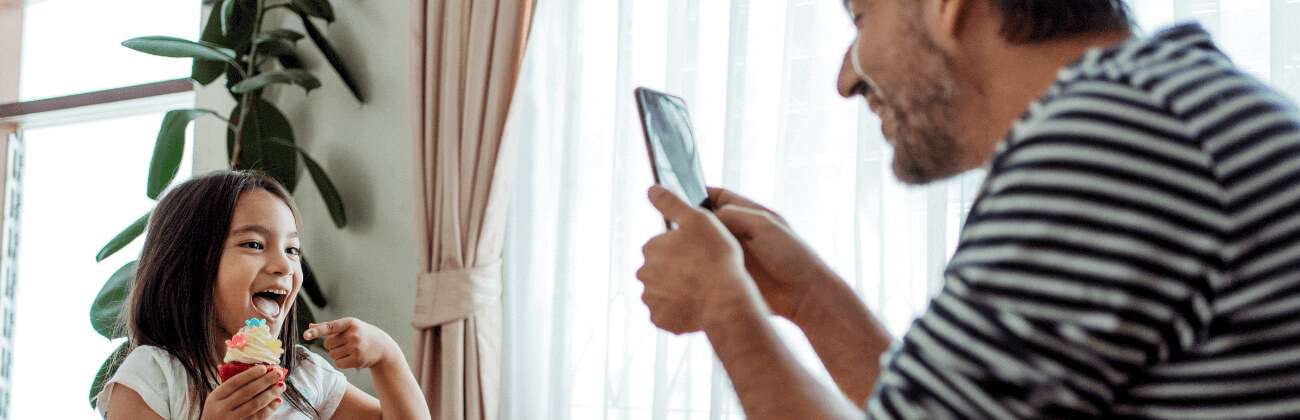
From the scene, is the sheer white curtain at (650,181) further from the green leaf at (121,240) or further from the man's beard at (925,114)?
the man's beard at (925,114)

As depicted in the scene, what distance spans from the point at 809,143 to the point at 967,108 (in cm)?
185

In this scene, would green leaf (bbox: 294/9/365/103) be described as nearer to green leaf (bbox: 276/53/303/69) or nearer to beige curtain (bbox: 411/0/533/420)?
green leaf (bbox: 276/53/303/69)

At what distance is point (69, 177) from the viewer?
4.55 meters

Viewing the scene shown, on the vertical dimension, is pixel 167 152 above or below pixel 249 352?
above

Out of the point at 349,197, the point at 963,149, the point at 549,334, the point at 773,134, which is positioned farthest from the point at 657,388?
the point at 963,149

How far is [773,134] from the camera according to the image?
2.65 m

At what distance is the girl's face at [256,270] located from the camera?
208 centimetres

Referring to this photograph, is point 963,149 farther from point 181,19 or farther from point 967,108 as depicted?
point 181,19

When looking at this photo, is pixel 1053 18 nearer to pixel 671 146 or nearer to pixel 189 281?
pixel 671 146

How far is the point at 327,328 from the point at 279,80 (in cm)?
144

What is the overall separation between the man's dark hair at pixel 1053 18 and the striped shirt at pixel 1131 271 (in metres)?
0.14

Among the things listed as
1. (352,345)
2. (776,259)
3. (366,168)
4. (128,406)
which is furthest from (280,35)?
(776,259)

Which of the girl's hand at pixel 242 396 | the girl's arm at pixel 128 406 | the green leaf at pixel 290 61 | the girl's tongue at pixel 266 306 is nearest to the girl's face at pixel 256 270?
the girl's tongue at pixel 266 306

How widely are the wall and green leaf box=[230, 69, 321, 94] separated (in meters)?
0.12
